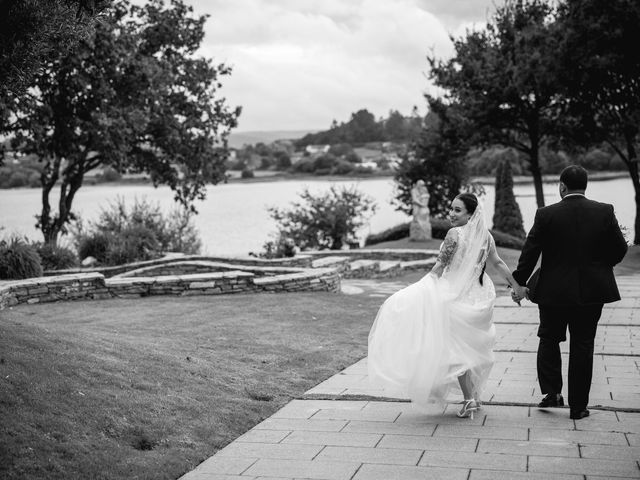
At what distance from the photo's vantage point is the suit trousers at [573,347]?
6418mm

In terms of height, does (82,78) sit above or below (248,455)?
above

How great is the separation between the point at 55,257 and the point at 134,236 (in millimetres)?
2910

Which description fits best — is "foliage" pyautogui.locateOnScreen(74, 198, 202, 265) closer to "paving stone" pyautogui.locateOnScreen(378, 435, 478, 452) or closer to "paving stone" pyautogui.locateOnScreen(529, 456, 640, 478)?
"paving stone" pyautogui.locateOnScreen(378, 435, 478, 452)

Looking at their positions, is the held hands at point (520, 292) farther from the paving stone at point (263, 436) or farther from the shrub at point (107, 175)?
the shrub at point (107, 175)

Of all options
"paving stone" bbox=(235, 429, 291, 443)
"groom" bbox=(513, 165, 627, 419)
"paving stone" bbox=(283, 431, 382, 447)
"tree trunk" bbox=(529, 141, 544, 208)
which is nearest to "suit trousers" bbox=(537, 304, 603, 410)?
"groom" bbox=(513, 165, 627, 419)

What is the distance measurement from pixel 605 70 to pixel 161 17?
1501 centimetres

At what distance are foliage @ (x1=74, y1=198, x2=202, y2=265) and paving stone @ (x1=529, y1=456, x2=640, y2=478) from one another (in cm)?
1923

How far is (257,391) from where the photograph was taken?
7.79m

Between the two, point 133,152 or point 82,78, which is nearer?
point 82,78

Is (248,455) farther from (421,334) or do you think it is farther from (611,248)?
(611,248)

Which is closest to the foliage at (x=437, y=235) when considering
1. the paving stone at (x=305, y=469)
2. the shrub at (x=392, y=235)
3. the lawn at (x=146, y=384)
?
the shrub at (x=392, y=235)

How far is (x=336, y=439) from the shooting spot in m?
6.18

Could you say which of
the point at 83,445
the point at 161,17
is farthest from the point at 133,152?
the point at 83,445

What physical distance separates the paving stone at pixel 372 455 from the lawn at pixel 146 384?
0.94 meters
